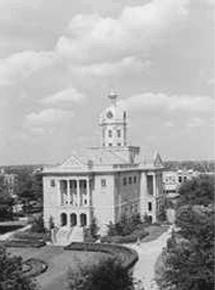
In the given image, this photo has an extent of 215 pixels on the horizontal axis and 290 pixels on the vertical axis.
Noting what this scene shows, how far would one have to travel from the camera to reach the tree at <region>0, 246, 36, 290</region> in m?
14.2

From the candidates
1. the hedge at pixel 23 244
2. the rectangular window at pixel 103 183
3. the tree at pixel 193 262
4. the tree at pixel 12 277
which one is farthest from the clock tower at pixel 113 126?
the tree at pixel 12 277

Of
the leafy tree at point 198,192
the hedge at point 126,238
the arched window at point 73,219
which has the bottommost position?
the hedge at point 126,238

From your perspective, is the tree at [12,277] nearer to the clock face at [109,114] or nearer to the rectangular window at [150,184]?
the clock face at [109,114]

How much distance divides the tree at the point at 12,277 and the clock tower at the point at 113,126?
29.4 m

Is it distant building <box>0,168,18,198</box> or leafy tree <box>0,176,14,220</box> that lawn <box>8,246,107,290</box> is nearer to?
leafy tree <box>0,176,14,220</box>

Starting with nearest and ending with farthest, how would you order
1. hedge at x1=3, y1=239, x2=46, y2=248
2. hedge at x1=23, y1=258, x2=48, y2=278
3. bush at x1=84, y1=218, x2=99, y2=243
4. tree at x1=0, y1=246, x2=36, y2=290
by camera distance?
tree at x1=0, y1=246, x2=36, y2=290 < hedge at x1=23, y1=258, x2=48, y2=278 < hedge at x1=3, y1=239, x2=46, y2=248 < bush at x1=84, y1=218, x2=99, y2=243

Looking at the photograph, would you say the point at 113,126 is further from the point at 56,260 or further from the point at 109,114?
the point at 56,260

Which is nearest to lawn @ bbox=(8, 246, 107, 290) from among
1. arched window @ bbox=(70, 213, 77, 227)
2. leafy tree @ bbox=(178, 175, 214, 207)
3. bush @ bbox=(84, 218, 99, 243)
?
bush @ bbox=(84, 218, 99, 243)

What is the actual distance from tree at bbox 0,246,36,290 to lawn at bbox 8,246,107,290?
6.87 m

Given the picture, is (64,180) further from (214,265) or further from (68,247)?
(214,265)

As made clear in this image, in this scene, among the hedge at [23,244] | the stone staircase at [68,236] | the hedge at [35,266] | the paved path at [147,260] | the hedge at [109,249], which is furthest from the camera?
the stone staircase at [68,236]

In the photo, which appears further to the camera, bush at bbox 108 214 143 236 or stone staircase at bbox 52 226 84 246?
bush at bbox 108 214 143 236

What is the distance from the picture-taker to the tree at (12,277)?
14172mm

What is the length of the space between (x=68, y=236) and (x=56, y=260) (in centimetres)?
700
